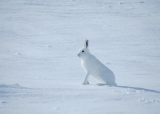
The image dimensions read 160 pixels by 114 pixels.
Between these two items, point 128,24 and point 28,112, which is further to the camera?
point 128,24

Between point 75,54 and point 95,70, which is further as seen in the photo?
point 75,54

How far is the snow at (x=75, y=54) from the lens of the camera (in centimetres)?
358

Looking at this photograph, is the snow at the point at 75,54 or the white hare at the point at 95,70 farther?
the white hare at the point at 95,70

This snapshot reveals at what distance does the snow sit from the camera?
A: 358cm

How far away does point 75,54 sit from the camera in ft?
33.6

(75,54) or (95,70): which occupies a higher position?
(95,70)

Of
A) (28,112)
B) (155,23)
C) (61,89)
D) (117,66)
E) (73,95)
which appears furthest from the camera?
(155,23)

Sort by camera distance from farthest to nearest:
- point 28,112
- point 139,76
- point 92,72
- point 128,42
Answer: point 128,42 → point 139,76 → point 92,72 → point 28,112

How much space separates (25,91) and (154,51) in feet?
26.1

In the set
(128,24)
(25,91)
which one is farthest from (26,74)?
(128,24)

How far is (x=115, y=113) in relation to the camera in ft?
10.5

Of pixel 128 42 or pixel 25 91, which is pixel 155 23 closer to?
pixel 128 42

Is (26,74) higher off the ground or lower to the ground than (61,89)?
lower

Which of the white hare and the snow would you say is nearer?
the snow
